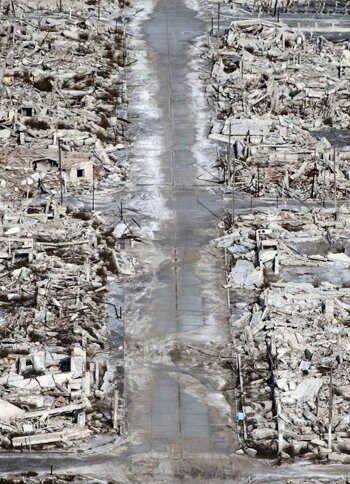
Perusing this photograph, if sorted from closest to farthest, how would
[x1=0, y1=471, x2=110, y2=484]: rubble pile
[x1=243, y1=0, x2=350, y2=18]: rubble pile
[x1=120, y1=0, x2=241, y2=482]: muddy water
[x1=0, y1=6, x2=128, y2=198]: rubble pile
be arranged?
1. [x1=0, y1=471, x2=110, y2=484]: rubble pile
2. [x1=120, y1=0, x2=241, y2=482]: muddy water
3. [x1=0, y1=6, x2=128, y2=198]: rubble pile
4. [x1=243, y1=0, x2=350, y2=18]: rubble pile

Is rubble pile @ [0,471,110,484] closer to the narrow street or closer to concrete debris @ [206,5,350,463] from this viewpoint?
the narrow street

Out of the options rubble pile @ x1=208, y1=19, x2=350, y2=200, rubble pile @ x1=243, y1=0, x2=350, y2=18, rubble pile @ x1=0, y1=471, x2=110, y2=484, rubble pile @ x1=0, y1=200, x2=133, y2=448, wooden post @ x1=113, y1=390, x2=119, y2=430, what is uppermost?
rubble pile @ x1=243, y1=0, x2=350, y2=18

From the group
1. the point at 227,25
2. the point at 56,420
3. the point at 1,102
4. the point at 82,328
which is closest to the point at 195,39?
the point at 227,25

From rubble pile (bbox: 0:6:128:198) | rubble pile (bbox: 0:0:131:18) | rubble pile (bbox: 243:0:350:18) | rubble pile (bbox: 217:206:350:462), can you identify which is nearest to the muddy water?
rubble pile (bbox: 217:206:350:462)

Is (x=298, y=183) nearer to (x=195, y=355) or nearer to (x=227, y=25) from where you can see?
(x=195, y=355)

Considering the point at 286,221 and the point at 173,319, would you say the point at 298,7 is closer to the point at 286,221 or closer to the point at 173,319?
the point at 286,221

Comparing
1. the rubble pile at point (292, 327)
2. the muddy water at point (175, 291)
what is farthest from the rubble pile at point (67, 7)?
the rubble pile at point (292, 327)

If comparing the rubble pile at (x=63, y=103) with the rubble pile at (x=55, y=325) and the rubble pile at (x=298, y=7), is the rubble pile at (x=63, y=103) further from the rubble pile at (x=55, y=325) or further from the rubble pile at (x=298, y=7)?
the rubble pile at (x=298, y=7)
